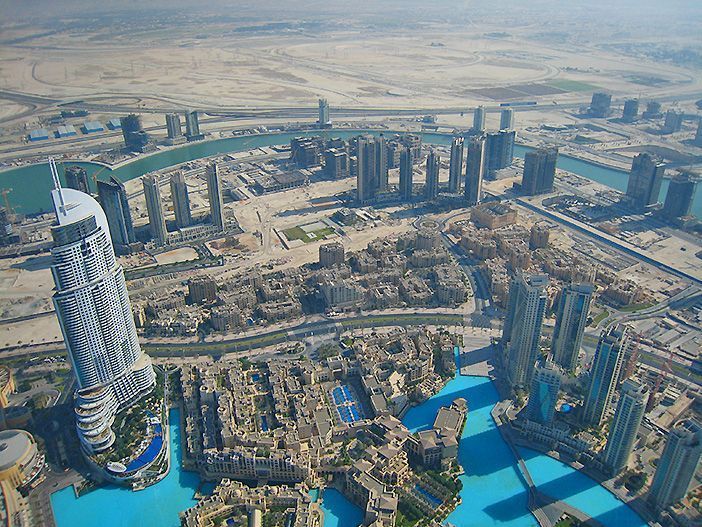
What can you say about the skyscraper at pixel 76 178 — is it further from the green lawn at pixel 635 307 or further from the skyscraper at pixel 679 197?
the skyscraper at pixel 679 197

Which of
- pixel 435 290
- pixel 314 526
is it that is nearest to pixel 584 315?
pixel 435 290

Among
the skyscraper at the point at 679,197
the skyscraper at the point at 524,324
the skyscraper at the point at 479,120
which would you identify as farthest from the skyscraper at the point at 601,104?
the skyscraper at the point at 524,324

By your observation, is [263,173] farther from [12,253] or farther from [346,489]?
[346,489]

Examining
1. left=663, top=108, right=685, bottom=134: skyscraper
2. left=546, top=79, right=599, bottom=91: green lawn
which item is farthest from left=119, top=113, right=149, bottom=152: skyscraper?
left=546, top=79, right=599, bottom=91: green lawn

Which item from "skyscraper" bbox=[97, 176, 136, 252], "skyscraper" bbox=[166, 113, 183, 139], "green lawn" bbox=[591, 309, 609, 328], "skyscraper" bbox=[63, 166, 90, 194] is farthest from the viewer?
"skyscraper" bbox=[166, 113, 183, 139]

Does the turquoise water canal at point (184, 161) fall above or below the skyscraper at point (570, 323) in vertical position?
below

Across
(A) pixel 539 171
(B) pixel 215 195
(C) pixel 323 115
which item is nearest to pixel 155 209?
(B) pixel 215 195

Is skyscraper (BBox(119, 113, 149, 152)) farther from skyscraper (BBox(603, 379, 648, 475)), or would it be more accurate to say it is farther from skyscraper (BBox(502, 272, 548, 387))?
skyscraper (BBox(603, 379, 648, 475))
